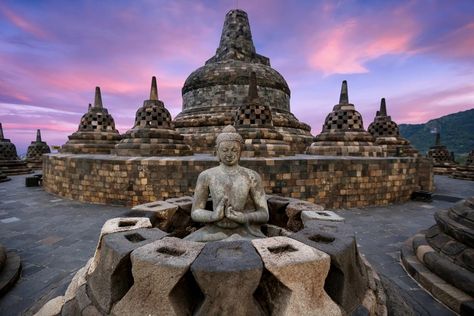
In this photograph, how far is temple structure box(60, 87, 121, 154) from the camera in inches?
496

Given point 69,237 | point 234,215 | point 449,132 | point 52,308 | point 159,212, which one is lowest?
point 69,237

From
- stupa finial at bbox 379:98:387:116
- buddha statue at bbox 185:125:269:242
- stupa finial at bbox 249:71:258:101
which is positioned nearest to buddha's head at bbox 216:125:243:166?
buddha statue at bbox 185:125:269:242

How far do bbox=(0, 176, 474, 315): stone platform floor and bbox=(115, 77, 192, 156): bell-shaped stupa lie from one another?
263cm

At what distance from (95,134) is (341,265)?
560 inches

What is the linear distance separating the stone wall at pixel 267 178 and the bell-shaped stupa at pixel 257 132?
1466mm

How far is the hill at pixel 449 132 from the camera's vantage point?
2615 inches

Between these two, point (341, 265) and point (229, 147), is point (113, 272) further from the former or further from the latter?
point (341, 265)

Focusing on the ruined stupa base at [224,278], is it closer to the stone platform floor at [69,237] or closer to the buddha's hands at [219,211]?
the buddha's hands at [219,211]

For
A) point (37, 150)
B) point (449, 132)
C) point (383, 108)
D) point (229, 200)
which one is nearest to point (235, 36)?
point (383, 108)

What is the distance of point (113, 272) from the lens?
201 cm

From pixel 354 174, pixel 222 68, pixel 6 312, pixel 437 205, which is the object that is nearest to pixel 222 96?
pixel 222 68

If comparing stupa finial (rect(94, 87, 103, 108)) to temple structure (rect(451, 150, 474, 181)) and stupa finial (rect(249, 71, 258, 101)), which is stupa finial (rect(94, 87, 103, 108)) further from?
temple structure (rect(451, 150, 474, 181))

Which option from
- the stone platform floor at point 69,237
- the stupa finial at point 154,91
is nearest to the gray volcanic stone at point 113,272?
the stone platform floor at point 69,237

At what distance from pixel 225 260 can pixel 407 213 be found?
8322 mm
